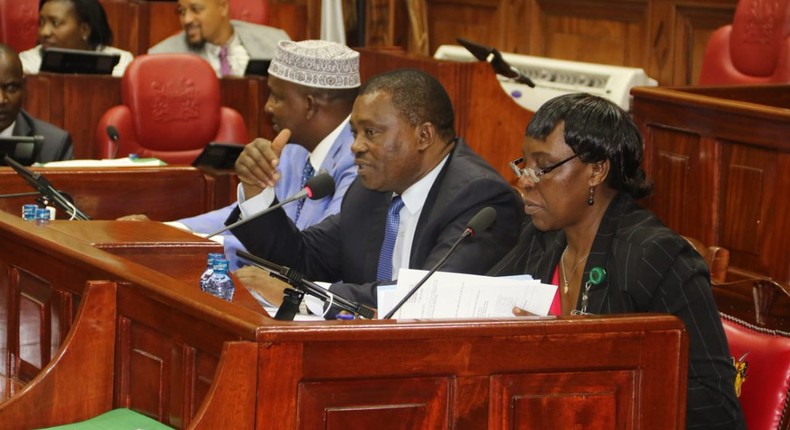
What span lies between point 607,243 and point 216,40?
538 cm

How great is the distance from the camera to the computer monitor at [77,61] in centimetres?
590

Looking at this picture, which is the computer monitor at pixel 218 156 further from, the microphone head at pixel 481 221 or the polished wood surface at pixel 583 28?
the polished wood surface at pixel 583 28

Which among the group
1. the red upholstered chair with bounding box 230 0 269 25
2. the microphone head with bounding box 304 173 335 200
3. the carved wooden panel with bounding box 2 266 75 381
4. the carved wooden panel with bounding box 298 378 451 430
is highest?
the red upholstered chair with bounding box 230 0 269 25

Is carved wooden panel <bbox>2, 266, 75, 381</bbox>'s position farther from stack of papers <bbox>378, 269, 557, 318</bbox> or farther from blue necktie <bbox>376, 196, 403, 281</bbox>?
blue necktie <bbox>376, 196, 403, 281</bbox>

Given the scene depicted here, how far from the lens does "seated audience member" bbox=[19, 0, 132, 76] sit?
23.0ft

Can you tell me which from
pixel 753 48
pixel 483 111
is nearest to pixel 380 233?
pixel 483 111

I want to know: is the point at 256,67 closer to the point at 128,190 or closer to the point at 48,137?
the point at 48,137

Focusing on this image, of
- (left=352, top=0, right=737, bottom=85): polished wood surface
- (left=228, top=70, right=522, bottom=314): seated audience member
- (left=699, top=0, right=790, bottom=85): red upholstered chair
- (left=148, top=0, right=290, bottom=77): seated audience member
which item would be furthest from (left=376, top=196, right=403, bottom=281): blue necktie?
(left=148, top=0, right=290, bottom=77): seated audience member

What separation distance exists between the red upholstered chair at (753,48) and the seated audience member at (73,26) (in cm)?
306

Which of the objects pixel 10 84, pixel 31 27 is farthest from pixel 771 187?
pixel 31 27

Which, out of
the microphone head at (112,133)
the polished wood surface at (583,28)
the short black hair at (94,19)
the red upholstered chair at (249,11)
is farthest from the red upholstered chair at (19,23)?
the microphone head at (112,133)

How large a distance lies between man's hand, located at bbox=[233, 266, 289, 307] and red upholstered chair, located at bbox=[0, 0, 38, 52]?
15.6ft

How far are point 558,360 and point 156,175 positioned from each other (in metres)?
2.32

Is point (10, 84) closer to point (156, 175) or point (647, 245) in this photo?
point (156, 175)
